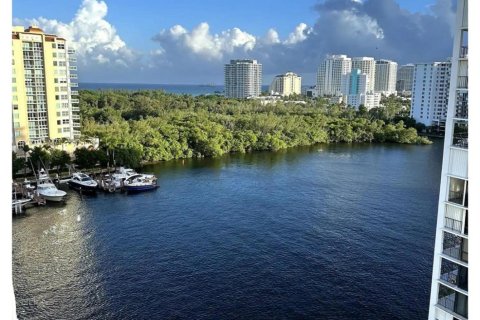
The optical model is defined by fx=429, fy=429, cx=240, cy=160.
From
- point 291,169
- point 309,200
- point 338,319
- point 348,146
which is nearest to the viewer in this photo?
point 338,319

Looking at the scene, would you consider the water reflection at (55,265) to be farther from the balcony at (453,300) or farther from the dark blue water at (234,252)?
the balcony at (453,300)

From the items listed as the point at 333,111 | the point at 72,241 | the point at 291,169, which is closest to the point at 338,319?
the point at 72,241

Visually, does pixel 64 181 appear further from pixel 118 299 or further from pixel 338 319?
pixel 338 319

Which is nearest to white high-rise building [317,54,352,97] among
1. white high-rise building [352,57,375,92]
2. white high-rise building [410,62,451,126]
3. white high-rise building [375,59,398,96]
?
white high-rise building [352,57,375,92]

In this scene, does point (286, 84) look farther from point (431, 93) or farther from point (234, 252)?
point (234, 252)

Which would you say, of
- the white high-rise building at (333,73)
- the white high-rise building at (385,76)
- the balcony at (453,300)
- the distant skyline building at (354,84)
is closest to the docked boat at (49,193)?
the balcony at (453,300)
